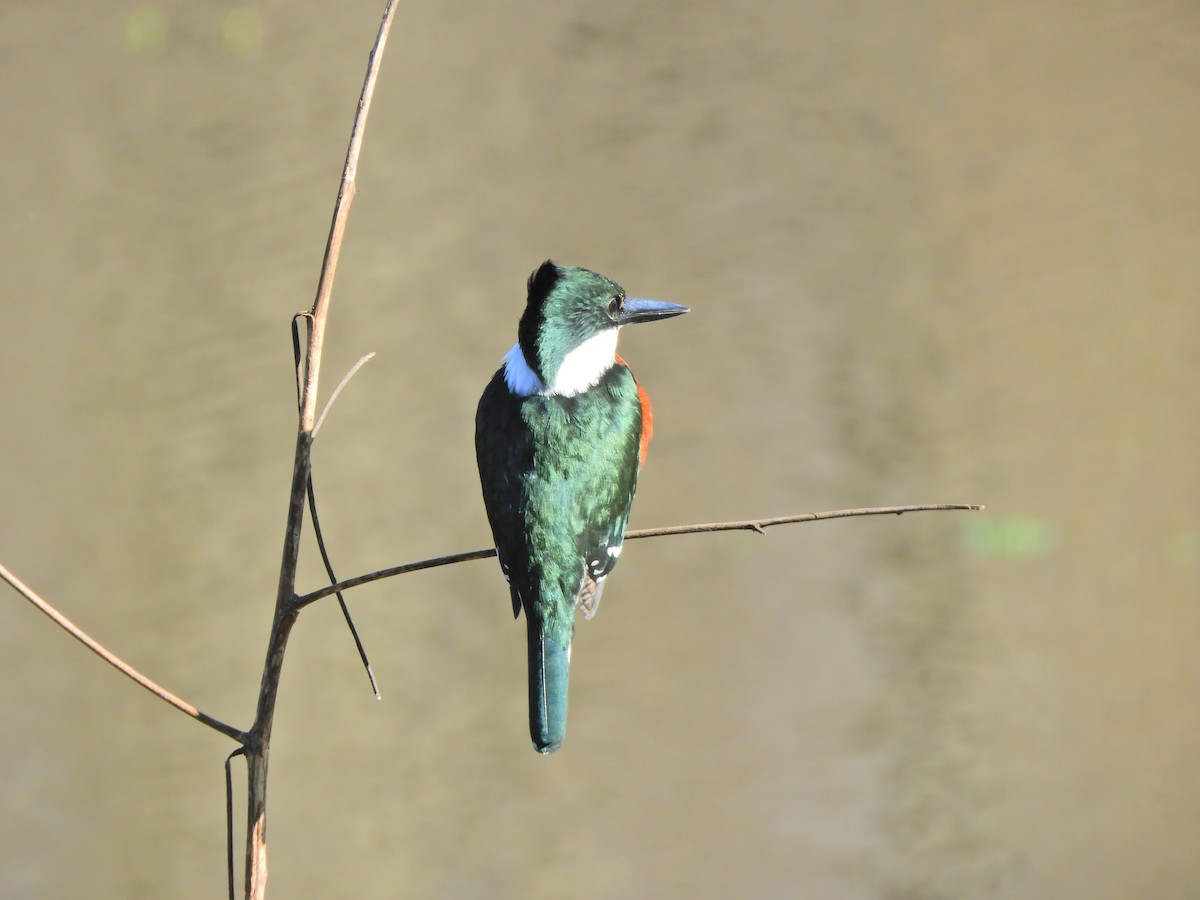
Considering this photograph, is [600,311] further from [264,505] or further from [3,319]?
[3,319]

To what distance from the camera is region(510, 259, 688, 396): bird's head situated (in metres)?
2.10

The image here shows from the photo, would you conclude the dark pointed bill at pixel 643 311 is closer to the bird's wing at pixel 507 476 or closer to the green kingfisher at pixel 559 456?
the green kingfisher at pixel 559 456

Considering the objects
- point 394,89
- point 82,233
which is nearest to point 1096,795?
point 394,89

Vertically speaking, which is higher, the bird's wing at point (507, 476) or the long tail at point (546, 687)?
the bird's wing at point (507, 476)

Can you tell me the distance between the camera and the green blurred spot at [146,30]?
3738mm

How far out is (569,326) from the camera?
2152mm

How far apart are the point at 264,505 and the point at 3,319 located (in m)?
0.94

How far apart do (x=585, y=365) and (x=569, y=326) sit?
96mm

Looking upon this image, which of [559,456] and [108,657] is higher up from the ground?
[559,456]

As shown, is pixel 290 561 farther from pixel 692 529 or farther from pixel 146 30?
pixel 146 30

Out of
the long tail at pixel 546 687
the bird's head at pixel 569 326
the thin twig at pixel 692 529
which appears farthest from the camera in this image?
the bird's head at pixel 569 326

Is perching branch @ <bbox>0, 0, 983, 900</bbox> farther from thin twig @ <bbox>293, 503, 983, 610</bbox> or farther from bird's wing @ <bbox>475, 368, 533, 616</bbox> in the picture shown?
bird's wing @ <bbox>475, 368, 533, 616</bbox>

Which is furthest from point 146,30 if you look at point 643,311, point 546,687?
point 546,687

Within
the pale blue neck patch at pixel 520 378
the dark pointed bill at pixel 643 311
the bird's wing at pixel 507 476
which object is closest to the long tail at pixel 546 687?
the bird's wing at pixel 507 476
